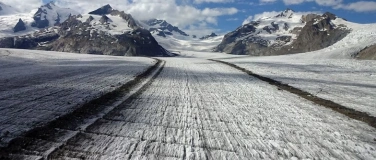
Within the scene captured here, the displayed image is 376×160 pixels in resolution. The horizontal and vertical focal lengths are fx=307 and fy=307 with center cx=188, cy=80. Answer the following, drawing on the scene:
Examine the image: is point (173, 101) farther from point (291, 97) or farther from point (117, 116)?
point (291, 97)

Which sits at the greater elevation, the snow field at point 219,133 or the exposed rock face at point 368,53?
the exposed rock face at point 368,53

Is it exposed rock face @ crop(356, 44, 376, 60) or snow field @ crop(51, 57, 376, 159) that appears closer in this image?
snow field @ crop(51, 57, 376, 159)

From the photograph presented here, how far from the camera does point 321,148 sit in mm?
6219

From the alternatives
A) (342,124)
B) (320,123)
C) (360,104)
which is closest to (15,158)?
(320,123)

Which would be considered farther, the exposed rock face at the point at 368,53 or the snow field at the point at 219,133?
the exposed rock face at the point at 368,53

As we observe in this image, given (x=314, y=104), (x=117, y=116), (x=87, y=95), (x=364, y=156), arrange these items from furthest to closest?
(x=314, y=104), (x=87, y=95), (x=117, y=116), (x=364, y=156)

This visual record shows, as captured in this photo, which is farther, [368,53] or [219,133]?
[368,53]

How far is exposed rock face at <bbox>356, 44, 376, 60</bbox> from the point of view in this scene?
55.8 meters

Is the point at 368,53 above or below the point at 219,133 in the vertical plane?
above

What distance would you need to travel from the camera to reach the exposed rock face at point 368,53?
183ft

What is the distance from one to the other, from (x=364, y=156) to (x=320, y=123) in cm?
229

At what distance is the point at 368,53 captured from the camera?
57750 millimetres

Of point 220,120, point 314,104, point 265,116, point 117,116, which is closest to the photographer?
point 117,116

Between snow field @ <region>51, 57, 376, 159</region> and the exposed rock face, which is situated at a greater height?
the exposed rock face
